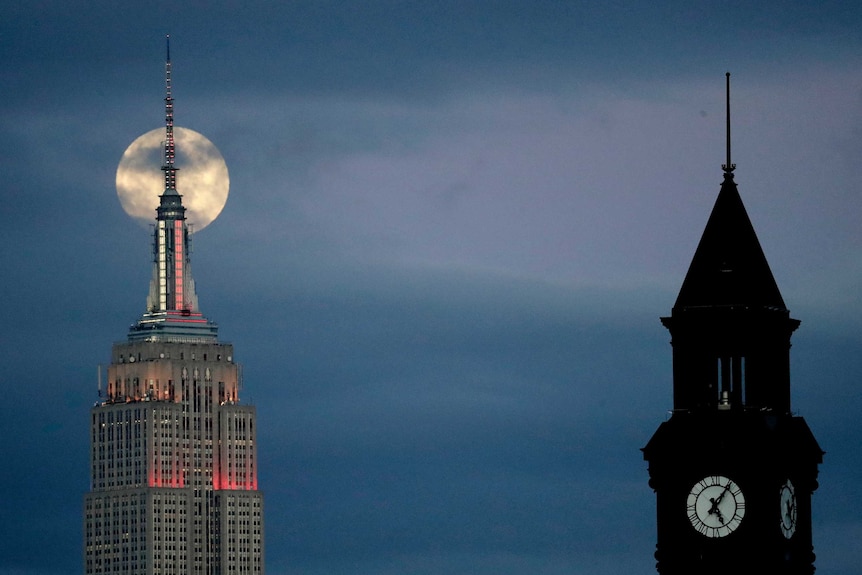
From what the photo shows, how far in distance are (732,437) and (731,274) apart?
22.1 ft

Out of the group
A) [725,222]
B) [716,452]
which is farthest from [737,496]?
[725,222]

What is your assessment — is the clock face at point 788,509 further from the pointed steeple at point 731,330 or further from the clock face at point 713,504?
the pointed steeple at point 731,330

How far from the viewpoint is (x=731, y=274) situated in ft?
467

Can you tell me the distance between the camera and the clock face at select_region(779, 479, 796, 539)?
461ft

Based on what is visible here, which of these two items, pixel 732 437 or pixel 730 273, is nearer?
pixel 732 437

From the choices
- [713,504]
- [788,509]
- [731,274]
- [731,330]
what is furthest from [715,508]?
[731,274]

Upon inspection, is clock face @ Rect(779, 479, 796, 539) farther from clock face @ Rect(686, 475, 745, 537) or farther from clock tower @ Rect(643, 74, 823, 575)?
clock face @ Rect(686, 475, 745, 537)

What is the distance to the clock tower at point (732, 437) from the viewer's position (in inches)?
5527

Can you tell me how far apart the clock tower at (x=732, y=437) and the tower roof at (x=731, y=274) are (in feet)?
0.13

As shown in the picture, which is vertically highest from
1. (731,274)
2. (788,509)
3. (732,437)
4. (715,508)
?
(731,274)

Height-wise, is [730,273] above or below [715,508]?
above

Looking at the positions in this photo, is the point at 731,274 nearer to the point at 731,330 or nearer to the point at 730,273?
the point at 730,273

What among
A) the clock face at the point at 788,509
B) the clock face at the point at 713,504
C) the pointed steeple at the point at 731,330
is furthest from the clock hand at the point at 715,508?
the pointed steeple at the point at 731,330

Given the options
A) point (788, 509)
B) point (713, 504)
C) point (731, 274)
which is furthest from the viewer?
point (731, 274)
